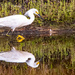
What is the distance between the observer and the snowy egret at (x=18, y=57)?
4914 mm

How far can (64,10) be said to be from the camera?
8.69 m

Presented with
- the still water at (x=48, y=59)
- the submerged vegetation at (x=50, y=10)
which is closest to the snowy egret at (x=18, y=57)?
the still water at (x=48, y=59)

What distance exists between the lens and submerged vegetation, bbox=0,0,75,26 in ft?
28.6

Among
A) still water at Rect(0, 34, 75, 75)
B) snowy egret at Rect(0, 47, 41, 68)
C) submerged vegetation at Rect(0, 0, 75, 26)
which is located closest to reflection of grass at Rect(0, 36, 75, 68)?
still water at Rect(0, 34, 75, 75)

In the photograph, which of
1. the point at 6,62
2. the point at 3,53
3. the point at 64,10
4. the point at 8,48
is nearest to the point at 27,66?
the point at 6,62

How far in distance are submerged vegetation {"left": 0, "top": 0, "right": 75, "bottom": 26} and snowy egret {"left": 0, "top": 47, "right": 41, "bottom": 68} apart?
3.20 metres

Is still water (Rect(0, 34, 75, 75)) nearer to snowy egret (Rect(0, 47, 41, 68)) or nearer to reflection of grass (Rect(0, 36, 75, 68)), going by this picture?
reflection of grass (Rect(0, 36, 75, 68))

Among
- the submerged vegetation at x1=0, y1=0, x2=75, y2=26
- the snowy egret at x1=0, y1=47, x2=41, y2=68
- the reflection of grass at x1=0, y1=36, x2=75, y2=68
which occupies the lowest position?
the snowy egret at x1=0, y1=47, x2=41, y2=68

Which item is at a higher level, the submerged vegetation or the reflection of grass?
the submerged vegetation

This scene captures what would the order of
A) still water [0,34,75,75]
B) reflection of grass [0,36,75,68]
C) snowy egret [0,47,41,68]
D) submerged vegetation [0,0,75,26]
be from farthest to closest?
submerged vegetation [0,0,75,26], reflection of grass [0,36,75,68], snowy egret [0,47,41,68], still water [0,34,75,75]

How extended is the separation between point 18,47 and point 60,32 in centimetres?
259

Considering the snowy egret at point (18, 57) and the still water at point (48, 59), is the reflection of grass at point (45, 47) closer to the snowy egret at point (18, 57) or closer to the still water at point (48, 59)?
the still water at point (48, 59)

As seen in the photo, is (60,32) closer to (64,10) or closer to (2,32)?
(64,10)

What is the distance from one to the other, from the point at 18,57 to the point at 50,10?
384 cm
